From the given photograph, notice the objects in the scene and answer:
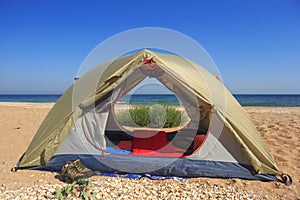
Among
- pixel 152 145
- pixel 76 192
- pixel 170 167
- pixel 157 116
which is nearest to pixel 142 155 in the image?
pixel 170 167

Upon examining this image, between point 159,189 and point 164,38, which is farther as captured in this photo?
point 164,38

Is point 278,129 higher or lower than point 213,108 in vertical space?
lower

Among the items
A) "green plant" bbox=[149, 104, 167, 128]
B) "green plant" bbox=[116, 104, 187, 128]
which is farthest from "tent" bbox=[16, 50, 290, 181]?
"green plant" bbox=[149, 104, 167, 128]

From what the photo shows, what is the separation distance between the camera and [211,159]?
12.5ft

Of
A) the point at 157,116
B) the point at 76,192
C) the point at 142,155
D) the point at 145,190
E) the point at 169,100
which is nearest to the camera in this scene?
the point at 76,192

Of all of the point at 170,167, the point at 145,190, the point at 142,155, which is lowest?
the point at 145,190

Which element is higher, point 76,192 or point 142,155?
point 142,155

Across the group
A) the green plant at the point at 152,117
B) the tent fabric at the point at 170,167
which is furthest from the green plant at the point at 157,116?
the tent fabric at the point at 170,167

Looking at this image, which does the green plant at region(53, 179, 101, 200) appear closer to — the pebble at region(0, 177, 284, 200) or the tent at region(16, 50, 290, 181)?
the pebble at region(0, 177, 284, 200)

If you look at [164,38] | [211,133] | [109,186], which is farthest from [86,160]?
[164,38]

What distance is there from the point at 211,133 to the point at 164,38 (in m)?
1.59

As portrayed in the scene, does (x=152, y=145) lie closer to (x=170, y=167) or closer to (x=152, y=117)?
(x=170, y=167)

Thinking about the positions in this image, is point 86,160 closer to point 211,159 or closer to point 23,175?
point 23,175

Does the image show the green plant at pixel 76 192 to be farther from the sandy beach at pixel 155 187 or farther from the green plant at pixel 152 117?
the green plant at pixel 152 117
